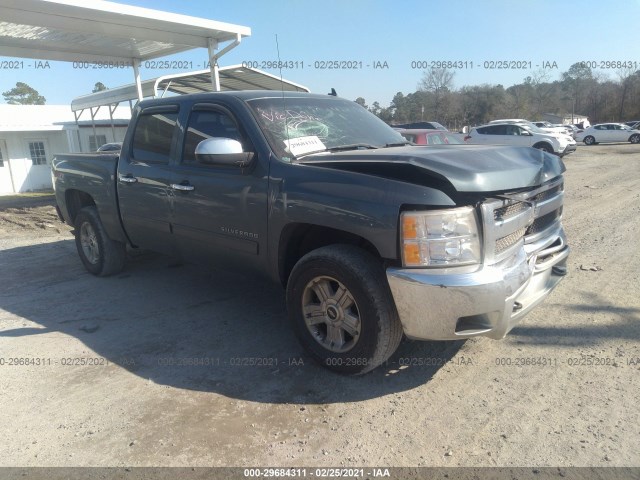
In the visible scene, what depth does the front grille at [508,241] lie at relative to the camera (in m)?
2.93

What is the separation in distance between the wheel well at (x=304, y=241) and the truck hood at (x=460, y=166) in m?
0.47

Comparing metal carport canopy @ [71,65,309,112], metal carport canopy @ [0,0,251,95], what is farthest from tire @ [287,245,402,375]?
metal carport canopy @ [71,65,309,112]

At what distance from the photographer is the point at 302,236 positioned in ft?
11.7

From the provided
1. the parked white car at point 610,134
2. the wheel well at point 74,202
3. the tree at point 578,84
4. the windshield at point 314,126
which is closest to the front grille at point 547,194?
the windshield at point 314,126

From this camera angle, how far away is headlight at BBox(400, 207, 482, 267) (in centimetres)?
275

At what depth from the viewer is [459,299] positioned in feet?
8.93

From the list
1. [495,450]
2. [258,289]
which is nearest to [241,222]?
[258,289]

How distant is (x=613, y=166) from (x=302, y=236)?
57.6ft

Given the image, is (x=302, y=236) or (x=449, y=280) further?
(x=302, y=236)

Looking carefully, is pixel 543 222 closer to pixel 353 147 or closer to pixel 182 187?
pixel 353 147

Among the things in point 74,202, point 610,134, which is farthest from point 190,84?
point 610,134

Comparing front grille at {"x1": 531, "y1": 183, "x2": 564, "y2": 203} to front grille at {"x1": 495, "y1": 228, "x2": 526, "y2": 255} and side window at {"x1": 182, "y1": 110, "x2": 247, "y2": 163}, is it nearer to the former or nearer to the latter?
front grille at {"x1": 495, "y1": 228, "x2": 526, "y2": 255}

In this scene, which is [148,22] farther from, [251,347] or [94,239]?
[251,347]

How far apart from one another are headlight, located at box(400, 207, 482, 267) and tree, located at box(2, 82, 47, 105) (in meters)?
78.2
